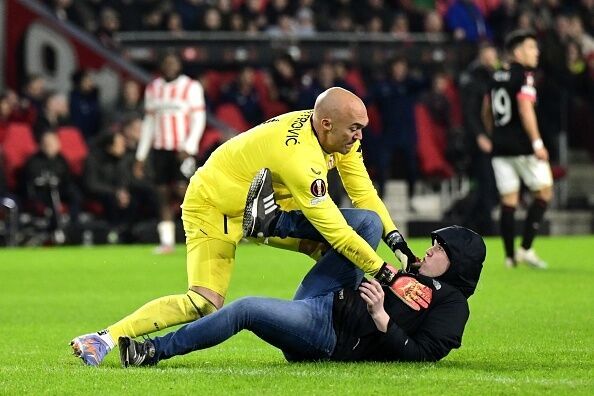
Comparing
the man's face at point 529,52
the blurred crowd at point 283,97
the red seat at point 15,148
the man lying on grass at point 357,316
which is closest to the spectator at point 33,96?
the blurred crowd at point 283,97

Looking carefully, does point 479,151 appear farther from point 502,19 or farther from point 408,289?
point 408,289

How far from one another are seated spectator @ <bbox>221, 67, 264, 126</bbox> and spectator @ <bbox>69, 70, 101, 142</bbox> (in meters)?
2.18

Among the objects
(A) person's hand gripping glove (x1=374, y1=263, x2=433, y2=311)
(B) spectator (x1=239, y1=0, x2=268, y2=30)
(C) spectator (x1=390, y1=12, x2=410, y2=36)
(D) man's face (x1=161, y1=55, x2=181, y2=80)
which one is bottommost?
(A) person's hand gripping glove (x1=374, y1=263, x2=433, y2=311)

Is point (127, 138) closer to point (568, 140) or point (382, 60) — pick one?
point (382, 60)

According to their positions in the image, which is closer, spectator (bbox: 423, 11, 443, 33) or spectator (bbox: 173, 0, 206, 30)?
spectator (bbox: 173, 0, 206, 30)

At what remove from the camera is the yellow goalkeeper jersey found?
7633 millimetres

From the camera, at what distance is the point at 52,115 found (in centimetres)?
2052

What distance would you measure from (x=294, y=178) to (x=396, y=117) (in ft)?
47.1

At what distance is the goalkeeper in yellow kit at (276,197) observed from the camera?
7.65 m

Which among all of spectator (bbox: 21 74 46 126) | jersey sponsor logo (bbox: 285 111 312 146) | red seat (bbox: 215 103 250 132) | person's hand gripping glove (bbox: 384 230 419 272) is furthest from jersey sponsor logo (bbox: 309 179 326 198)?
red seat (bbox: 215 103 250 132)

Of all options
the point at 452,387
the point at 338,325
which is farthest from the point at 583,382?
the point at 338,325

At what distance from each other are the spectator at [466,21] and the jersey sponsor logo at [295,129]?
1631 cm

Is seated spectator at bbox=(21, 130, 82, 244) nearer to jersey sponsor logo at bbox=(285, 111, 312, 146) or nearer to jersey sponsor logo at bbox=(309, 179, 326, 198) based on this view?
jersey sponsor logo at bbox=(285, 111, 312, 146)

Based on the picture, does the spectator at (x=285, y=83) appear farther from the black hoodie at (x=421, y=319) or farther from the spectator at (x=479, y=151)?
the black hoodie at (x=421, y=319)
